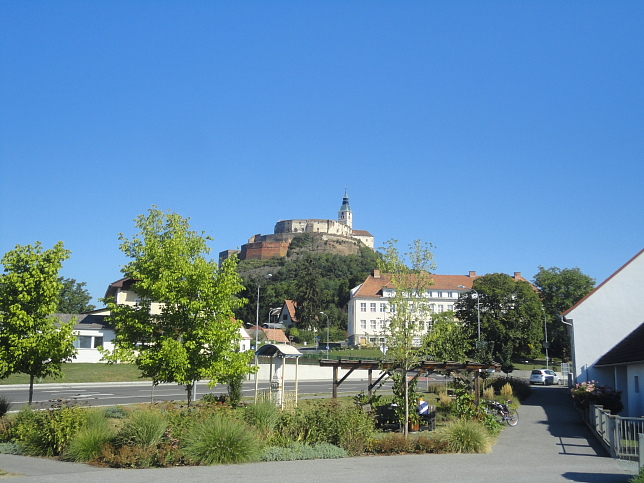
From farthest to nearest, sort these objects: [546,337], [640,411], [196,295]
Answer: [546,337] < [640,411] < [196,295]

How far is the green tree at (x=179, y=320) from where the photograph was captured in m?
18.2

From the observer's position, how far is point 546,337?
74.2m

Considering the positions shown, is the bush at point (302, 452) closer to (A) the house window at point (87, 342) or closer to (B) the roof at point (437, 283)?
(A) the house window at point (87, 342)

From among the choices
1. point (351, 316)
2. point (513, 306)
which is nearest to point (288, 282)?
point (351, 316)

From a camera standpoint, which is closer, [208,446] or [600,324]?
[208,446]

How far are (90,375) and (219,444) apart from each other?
31.5 meters

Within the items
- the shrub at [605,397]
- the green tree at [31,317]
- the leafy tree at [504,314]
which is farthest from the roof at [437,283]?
the green tree at [31,317]

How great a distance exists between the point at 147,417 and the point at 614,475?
9851 millimetres

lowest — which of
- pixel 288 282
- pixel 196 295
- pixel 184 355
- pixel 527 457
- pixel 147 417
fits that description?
pixel 527 457

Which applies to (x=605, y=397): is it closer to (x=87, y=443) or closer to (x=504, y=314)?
(x=87, y=443)

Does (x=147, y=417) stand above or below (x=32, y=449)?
above

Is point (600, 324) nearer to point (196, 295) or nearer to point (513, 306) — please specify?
point (196, 295)

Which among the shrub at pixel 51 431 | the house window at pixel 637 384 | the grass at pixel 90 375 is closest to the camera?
the shrub at pixel 51 431

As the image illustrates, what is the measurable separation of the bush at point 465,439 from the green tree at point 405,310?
2.06 meters
